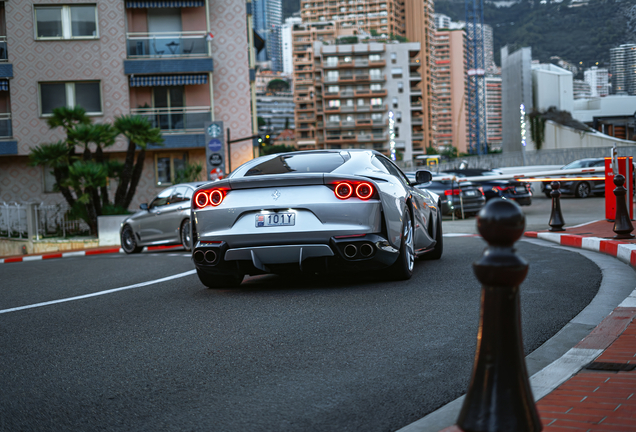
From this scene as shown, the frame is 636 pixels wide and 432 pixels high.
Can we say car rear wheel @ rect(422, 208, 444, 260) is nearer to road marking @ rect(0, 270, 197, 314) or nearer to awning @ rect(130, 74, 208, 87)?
road marking @ rect(0, 270, 197, 314)

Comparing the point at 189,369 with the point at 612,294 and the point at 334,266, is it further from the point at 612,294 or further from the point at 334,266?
the point at 612,294

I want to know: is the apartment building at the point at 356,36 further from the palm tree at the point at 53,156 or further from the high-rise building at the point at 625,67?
the palm tree at the point at 53,156

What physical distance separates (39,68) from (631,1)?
25.0 meters

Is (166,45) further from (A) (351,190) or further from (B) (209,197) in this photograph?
(A) (351,190)

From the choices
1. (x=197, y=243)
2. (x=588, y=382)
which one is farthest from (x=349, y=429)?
(x=197, y=243)

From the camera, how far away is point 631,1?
13.1m

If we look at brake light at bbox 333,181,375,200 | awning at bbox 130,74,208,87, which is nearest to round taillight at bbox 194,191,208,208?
brake light at bbox 333,181,375,200

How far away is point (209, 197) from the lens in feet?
21.4

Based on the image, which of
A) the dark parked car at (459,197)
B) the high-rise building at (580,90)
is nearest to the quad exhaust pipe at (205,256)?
the dark parked car at (459,197)

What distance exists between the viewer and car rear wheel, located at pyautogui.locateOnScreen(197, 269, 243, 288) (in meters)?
7.01

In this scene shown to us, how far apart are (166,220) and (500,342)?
44.3ft

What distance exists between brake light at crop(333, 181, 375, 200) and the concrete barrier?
16134 mm

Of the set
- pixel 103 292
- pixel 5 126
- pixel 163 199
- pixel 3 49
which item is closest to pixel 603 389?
pixel 103 292

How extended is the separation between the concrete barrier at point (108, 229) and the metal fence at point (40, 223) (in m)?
1.44
